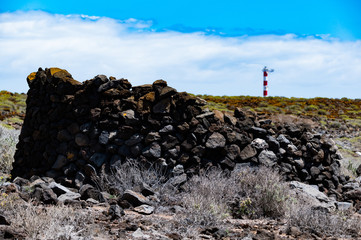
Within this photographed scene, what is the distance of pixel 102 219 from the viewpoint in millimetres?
5434

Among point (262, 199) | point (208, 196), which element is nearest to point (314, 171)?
point (262, 199)

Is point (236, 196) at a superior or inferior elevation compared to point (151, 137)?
inferior

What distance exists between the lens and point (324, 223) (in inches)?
229

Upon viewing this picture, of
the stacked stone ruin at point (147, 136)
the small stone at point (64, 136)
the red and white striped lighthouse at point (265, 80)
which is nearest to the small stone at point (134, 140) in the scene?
the stacked stone ruin at point (147, 136)

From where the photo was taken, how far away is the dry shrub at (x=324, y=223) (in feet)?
18.7

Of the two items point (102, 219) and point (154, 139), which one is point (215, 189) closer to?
point (154, 139)

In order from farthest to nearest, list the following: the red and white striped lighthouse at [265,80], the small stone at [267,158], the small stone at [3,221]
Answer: the red and white striped lighthouse at [265,80] → the small stone at [267,158] → the small stone at [3,221]

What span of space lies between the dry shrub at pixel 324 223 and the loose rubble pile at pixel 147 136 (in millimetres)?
2423

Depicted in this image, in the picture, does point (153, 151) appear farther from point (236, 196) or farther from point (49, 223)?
point (49, 223)

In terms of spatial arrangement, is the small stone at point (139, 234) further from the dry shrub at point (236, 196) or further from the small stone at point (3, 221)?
the small stone at point (3, 221)

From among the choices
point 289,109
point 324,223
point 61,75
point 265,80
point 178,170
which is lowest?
point 324,223

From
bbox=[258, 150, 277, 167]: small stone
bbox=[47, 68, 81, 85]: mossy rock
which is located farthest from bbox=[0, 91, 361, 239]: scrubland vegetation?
bbox=[47, 68, 81, 85]: mossy rock

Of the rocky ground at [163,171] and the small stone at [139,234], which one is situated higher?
the rocky ground at [163,171]

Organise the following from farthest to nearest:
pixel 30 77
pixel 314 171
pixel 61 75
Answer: pixel 30 77 < pixel 314 171 < pixel 61 75
